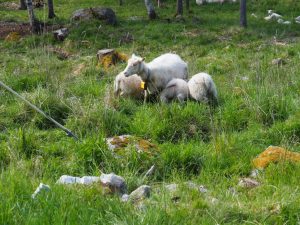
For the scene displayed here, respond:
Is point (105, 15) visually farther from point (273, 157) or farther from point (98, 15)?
point (273, 157)

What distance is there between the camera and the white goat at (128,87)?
11.5 m

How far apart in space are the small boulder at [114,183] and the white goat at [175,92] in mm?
4822

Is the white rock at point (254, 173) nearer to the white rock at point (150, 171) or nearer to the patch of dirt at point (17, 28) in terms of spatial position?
the white rock at point (150, 171)

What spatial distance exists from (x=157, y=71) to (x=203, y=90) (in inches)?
58.1

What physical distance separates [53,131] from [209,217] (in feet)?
15.5

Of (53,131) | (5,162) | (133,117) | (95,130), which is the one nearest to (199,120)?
(133,117)

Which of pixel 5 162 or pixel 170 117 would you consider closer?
pixel 5 162

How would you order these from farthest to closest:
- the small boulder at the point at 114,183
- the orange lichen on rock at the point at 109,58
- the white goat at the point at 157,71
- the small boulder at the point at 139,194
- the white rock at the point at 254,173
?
the orange lichen on rock at the point at 109,58 < the white goat at the point at 157,71 < the white rock at the point at 254,173 < the small boulder at the point at 114,183 < the small boulder at the point at 139,194

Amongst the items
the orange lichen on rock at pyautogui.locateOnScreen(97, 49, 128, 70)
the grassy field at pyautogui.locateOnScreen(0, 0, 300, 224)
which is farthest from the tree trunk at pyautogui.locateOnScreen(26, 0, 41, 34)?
the orange lichen on rock at pyautogui.locateOnScreen(97, 49, 128, 70)

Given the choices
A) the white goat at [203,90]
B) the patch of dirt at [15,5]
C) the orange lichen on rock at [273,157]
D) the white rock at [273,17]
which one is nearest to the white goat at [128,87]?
the white goat at [203,90]

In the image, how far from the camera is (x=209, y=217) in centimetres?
505

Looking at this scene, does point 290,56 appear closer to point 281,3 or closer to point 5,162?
point 5,162

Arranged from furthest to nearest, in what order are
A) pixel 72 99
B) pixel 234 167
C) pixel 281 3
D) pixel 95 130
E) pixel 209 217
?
1. pixel 281 3
2. pixel 72 99
3. pixel 95 130
4. pixel 234 167
5. pixel 209 217

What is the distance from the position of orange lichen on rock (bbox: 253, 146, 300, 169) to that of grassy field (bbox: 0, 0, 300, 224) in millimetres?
143
